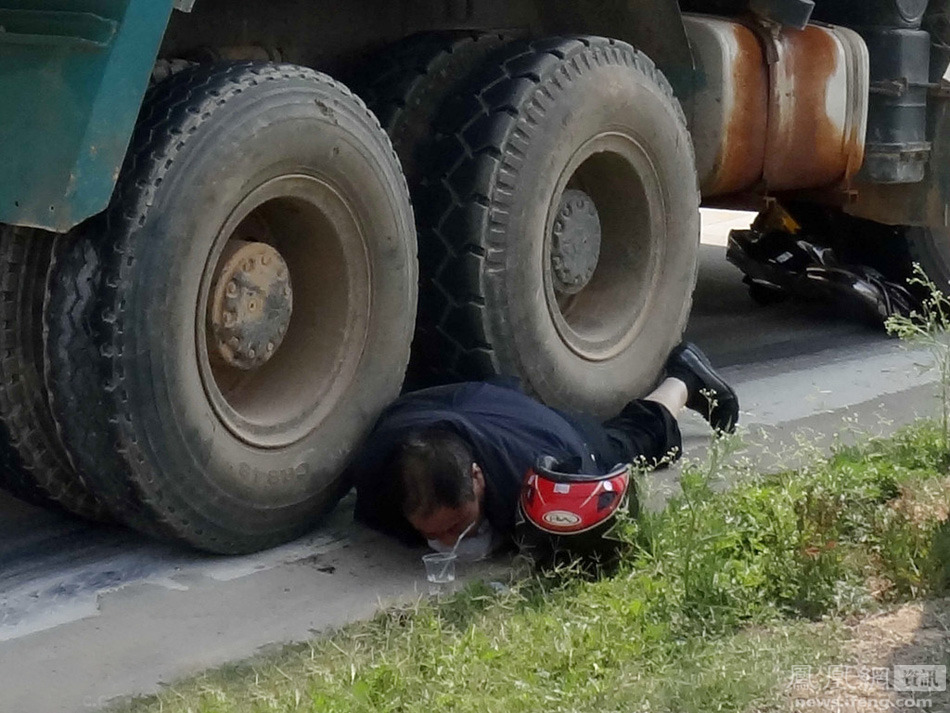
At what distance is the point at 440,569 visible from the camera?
3855 mm

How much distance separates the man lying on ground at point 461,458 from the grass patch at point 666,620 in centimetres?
23

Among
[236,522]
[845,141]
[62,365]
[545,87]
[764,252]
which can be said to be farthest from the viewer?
[764,252]

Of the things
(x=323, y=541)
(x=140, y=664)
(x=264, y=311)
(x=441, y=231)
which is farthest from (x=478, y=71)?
(x=140, y=664)

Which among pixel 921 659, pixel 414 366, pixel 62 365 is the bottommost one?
pixel 921 659

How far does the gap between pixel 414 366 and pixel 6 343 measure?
54.6 inches

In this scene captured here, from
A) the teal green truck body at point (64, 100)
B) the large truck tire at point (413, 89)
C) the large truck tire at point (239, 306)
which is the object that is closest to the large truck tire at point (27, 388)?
the large truck tire at point (239, 306)

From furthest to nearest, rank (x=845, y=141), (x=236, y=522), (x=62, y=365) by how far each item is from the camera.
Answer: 1. (x=845, y=141)
2. (x=236, y=522)
3. (x=62, y=365)

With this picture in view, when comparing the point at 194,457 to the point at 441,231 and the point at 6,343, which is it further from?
the point at 441,231

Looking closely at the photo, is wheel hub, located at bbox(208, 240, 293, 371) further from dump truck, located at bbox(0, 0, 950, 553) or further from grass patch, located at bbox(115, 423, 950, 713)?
grass patch, located at bbox(115, 423, 950, 713)

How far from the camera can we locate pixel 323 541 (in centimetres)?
409

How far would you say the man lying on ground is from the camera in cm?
388

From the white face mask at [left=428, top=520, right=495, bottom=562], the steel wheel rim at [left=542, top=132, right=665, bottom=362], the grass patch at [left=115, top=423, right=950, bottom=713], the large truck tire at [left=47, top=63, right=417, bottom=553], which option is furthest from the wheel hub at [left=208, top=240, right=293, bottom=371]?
the steel wheel rim at [left=542, top=132, right=665, bottom=362]

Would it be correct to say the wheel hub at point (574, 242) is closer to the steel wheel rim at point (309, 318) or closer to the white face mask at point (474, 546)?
the steel wheel rim at point (309, 318)

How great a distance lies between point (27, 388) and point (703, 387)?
228 centimetres
